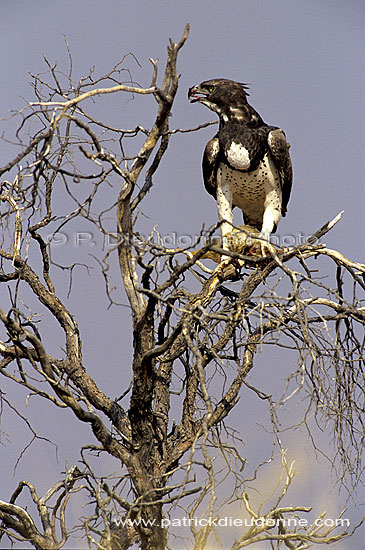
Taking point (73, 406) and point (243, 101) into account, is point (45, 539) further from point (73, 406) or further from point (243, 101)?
point (243, 101)

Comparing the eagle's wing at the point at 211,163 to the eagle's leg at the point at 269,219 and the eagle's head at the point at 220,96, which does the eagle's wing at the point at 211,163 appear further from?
the eagle's leg at the point at 269,219

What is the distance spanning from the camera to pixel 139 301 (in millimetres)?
3588

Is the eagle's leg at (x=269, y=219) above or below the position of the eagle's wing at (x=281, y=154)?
below

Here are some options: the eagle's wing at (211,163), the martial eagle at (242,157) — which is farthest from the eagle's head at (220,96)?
the eagle's wing at (211,163)

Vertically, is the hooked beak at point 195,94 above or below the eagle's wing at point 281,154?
above

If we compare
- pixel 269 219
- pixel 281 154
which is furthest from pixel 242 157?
pixel 269 219

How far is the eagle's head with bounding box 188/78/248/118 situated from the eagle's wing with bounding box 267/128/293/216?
0.30 m

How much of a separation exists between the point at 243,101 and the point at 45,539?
10.3ft

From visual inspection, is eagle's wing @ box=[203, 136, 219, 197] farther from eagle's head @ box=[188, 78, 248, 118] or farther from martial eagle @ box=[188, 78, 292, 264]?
eagle's head @ box=[188, 78, 248, 118]

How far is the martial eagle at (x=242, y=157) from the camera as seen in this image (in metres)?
4.77

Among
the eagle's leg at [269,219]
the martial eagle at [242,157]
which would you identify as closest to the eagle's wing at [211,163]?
the martial eagle at [242,157]

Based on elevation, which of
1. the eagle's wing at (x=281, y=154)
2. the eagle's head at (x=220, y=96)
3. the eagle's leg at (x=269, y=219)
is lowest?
the eagle's leg at (x=269, y=219)

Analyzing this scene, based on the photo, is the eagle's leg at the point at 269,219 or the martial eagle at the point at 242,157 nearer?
the martial eagle at the point at 242,157

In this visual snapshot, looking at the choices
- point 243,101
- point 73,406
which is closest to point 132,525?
point 73,406
